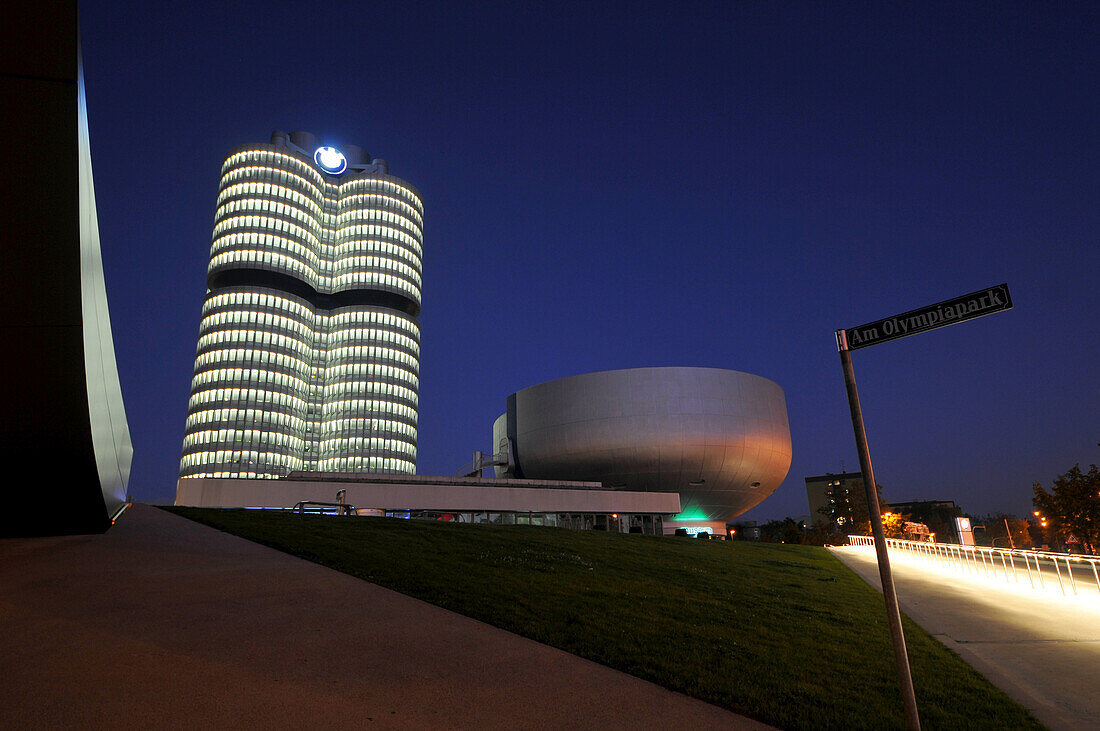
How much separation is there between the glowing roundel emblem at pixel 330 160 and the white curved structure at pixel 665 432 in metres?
85.7

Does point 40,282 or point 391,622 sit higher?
point 40,282

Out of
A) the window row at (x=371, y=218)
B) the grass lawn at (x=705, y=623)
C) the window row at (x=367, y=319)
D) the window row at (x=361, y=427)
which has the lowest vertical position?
Answer: the grass lawn at (x=705, y=623)

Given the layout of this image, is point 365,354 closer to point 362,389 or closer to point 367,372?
point 367,372

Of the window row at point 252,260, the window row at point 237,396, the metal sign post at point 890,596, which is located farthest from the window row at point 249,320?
the metal sign post at point 890,596

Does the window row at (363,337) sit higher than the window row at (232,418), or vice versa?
the window row at (363,337)

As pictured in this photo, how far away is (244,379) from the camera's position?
112812 millimetres

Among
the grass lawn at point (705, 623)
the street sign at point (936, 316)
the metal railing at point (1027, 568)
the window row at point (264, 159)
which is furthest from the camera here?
the window row at point (264, 159)

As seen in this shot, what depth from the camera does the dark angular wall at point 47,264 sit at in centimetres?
646

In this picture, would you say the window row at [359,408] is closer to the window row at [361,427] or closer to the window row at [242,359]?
the window row at [361,427]

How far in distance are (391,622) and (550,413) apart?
78.6 m

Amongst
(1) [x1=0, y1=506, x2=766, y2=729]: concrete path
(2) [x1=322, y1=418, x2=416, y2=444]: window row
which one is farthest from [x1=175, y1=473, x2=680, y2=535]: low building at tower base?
(2) [x1=322, y1=418, x2=416, y2=444]: window row

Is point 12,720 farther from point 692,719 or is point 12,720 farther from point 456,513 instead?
point 456,513

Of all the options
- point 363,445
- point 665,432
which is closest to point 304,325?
point 363,445

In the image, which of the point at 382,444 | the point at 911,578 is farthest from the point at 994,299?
the point at 382,444
